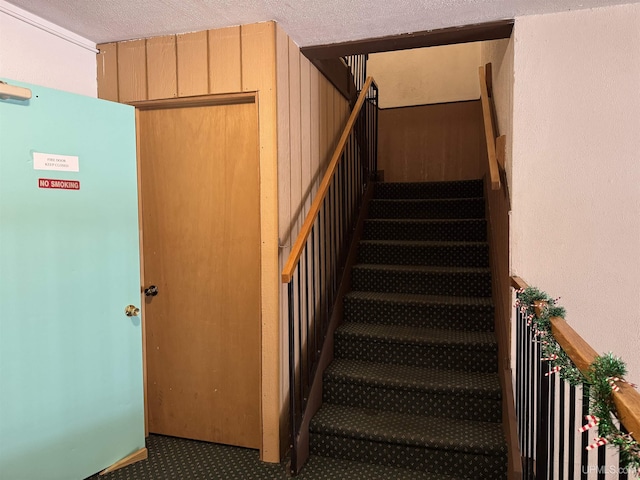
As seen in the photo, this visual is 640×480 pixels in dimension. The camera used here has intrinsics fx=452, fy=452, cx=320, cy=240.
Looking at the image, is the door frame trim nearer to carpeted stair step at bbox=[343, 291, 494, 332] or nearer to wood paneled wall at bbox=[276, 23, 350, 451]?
wood paneled wall at bbox=[276, 23, 350, 451]

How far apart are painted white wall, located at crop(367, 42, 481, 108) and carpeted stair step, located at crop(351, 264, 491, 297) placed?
235cm

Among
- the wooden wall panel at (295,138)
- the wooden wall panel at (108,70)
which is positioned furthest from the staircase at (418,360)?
the wooden wall panel at (108,70)

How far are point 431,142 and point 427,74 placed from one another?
2.40 ft

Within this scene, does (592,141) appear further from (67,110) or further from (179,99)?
(67,110)

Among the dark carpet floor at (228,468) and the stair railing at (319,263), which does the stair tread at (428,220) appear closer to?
the stair railing at (319,263)

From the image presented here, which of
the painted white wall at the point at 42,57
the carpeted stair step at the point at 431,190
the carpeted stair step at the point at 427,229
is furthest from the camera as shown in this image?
the carpeted stair step at the point at 431,190

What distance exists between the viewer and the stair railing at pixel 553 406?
34.9 inches

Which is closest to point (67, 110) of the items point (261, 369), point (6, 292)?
point (6, 292)

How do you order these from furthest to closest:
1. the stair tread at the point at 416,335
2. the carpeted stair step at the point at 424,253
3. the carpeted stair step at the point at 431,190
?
the carpeted stair step at the point at 431,190 < the carpeted stair step at the point at 424,253 < the stair tread at the point at 416,335

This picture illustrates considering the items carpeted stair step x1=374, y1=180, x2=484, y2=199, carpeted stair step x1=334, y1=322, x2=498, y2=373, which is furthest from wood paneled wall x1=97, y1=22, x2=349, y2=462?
carpeted stair step x1=374, y1=180, x2=484, y2=199

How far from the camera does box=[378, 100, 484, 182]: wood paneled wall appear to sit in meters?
4.63

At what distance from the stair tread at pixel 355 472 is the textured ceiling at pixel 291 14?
2182 mm

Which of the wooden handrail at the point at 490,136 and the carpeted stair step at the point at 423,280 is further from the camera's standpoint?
the carpeted stair step at the point at 423,280

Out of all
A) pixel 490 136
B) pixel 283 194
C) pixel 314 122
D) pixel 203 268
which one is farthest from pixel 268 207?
pixel 490 136
